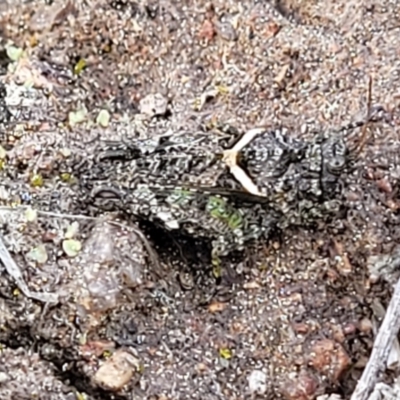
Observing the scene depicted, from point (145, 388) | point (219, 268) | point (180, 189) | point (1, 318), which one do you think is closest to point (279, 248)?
point (219, 268)

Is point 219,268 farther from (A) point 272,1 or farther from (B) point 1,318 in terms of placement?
(A) point 272,1

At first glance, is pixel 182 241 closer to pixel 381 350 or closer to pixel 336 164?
pixel 336 164

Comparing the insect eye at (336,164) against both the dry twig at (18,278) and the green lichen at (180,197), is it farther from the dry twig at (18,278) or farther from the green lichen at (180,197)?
the dry twig at (18,278)

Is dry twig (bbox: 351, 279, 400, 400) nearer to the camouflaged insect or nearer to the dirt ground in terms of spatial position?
the dirt ground

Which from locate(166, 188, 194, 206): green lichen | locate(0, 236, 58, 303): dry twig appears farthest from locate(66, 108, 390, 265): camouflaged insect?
locate(0, 236, 58, 303): dry twig

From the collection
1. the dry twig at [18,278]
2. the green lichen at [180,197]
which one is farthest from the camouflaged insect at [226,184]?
the dry twig at [18,278]

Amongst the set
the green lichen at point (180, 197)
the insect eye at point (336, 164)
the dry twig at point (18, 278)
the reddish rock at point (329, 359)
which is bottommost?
the dry twig at point (18, 278)
